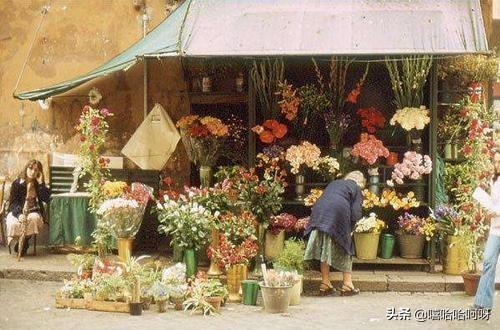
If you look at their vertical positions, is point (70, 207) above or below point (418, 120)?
below

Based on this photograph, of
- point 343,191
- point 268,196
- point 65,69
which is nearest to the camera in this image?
point 343,191

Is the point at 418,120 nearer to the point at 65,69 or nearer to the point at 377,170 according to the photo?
the point at 377,170

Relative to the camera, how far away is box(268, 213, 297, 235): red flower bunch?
37.3ft

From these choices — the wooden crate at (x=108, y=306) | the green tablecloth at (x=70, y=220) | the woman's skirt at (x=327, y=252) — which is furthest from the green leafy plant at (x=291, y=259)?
the green tablecloth at (x=70, y=220)

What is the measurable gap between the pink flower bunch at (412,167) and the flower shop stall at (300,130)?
2 cm

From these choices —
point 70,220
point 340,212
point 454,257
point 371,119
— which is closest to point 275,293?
point 340,212

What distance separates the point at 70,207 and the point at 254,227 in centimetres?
334

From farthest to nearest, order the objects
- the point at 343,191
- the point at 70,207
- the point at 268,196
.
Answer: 1. the point at 70,207
2. the point at 268,196
3. the point at 343,191

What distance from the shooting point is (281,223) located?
11398 mm

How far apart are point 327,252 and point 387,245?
4.86ft

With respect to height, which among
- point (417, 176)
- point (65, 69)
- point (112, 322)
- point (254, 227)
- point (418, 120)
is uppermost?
point (65, 69)

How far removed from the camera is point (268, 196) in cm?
1110

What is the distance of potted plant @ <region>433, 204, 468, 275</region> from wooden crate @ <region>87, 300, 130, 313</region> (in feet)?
15.0

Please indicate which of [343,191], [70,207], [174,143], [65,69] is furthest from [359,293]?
[65,69]
